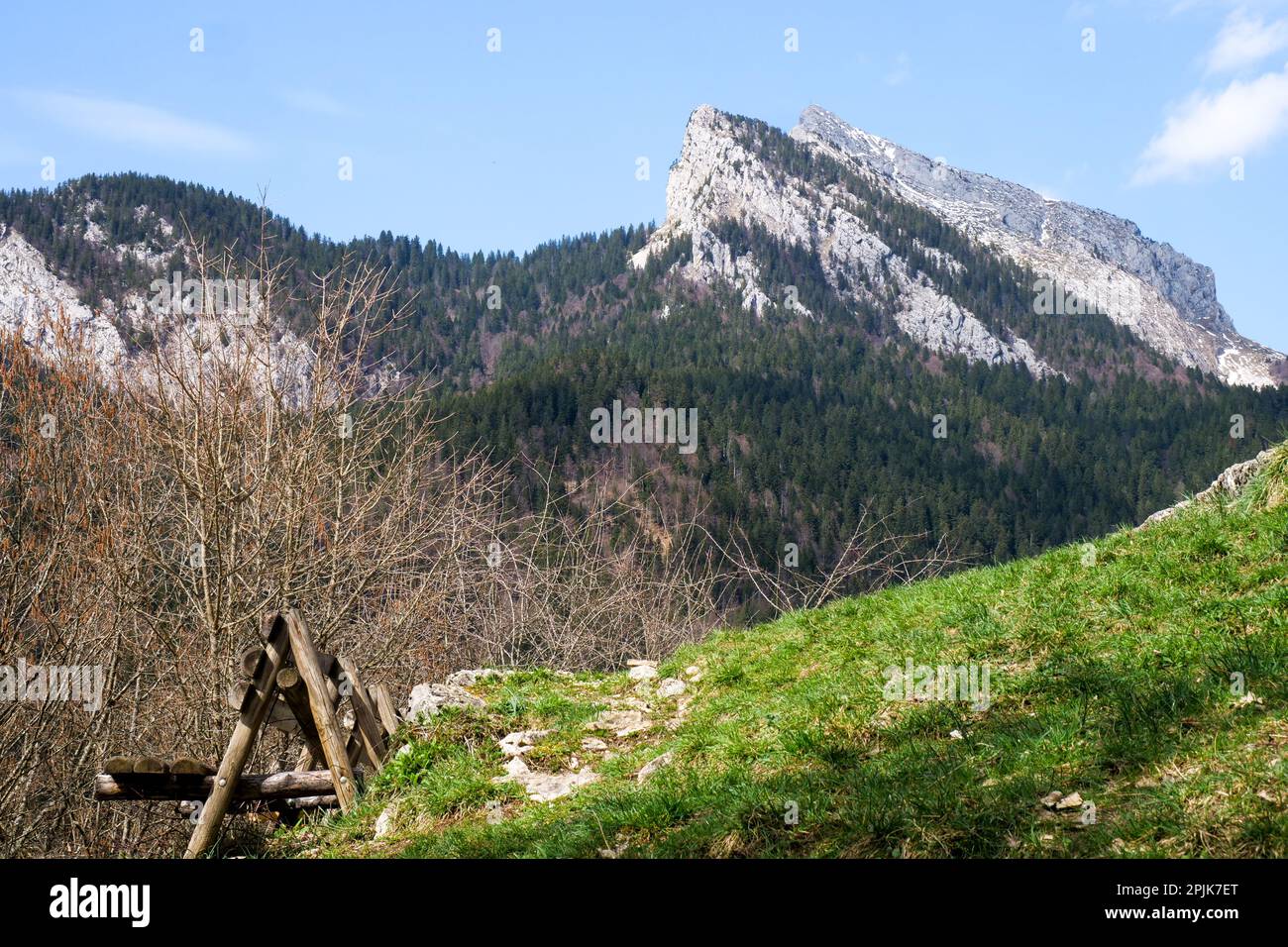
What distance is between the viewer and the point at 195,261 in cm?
1164

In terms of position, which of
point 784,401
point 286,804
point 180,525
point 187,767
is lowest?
point 286,804

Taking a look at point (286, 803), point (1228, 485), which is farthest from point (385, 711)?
point (1228, 485)

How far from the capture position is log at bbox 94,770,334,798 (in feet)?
25.8

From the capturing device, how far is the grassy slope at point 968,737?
476 cm

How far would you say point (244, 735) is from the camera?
318 inches

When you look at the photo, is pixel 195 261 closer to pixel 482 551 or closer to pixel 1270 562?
pixel 482 551

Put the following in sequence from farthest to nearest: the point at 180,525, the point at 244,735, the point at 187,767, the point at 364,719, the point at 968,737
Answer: the point at 180,525 < the point at 364,719 < the point at 244,735 < the point at 187,767 < the point at 968,737

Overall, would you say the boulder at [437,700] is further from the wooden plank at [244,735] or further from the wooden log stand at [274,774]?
the wooden plank at [244,735]

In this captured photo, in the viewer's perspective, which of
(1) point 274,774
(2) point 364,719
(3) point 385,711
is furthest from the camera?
(3) point 385,711

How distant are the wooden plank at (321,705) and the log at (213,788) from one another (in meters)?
0.19

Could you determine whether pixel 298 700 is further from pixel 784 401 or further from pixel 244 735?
pixel 784 401

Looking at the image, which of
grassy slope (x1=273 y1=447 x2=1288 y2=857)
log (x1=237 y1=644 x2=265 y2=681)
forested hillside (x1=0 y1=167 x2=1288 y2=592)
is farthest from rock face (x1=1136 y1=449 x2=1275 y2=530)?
forested hillside (x1=0 y1=167 x2=1288 y2=592)

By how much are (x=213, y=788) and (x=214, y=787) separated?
6cm

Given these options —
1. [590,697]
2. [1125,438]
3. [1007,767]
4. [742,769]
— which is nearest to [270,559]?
[590,697]
